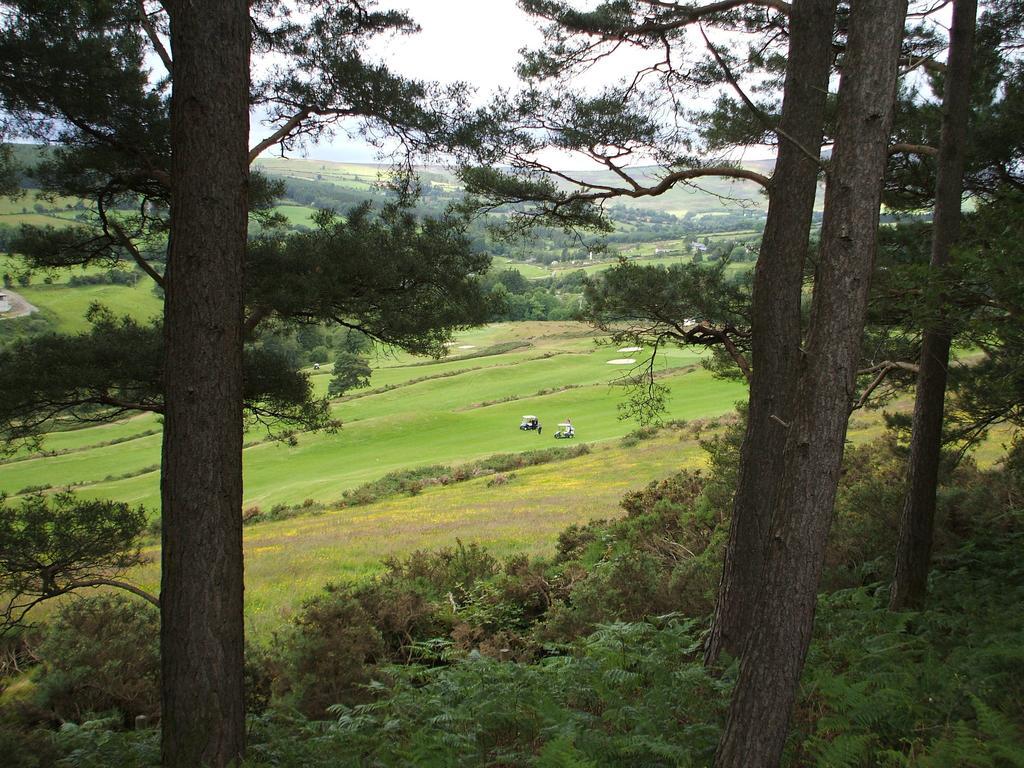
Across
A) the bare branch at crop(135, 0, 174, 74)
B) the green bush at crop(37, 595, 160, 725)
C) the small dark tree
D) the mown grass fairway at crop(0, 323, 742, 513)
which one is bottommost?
the mown grass fairway at crop(0, 323, 742, 513)

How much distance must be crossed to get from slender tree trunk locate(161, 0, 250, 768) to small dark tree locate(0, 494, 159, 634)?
2332 mm

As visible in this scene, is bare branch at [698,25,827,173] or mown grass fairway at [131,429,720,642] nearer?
bare branch at [698,25,827,173]

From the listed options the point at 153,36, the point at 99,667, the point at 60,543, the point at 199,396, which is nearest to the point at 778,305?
the point at 199,396

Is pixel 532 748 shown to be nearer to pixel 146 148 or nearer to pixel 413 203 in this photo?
pixel 413 203

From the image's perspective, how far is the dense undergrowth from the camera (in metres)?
3.54

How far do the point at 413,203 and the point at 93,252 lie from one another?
11.8ft

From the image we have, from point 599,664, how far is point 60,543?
5.02 m

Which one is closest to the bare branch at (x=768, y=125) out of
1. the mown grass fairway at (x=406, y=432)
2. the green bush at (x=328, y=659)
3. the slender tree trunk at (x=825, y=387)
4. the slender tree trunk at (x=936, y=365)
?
the slender tree trunk at (x=825, y=387)

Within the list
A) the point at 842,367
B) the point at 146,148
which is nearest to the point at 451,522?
the point at 146,148

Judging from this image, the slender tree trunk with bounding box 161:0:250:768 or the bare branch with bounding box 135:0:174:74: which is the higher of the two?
the bare branch with bounding box 135:0:174:74

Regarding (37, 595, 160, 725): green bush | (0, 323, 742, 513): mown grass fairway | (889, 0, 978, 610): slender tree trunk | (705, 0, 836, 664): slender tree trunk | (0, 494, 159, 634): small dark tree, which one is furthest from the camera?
(0, 323, 742, 513): mown grass fairway

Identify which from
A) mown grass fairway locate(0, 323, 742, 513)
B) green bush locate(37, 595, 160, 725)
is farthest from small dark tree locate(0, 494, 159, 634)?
mown grass fairway locate(0, 323, 742, 513)

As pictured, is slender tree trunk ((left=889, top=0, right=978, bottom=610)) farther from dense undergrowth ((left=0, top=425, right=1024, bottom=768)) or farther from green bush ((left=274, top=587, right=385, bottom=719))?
green bush ((left=274, top=587, right=385, bottom=719))

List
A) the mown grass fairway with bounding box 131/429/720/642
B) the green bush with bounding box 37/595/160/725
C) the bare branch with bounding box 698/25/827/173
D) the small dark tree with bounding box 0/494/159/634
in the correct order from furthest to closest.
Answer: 1. the mown grass fairway with bounding box 131/429/720/642
2. the green bush with bounding box 37/595/160/725
3. the small dark tree with bounding box 0/494/159/634
4. the bare branch with bounding box 698/25/827/173
